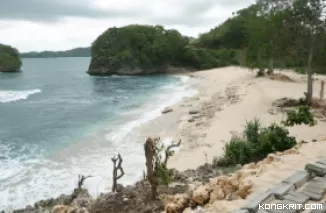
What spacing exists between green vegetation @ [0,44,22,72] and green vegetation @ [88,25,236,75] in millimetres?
37065

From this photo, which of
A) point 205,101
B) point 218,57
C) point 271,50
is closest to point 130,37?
point 218,57

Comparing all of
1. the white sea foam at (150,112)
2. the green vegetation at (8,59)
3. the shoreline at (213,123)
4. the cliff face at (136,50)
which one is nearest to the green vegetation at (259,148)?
the shoreline at (213,123)

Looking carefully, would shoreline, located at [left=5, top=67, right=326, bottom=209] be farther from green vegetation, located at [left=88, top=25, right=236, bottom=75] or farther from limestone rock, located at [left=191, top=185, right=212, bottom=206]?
green vegetation, located at [left=88, top=25, right=236, bottom=75]

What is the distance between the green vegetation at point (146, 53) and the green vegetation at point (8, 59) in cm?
3706

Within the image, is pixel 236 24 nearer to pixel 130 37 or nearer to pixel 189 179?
pixel 130 37

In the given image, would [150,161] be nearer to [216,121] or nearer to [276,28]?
[216,121]

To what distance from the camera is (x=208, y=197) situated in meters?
8.63

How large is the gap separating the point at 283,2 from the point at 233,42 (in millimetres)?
64578

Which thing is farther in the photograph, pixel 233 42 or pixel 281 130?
pixel 233 42

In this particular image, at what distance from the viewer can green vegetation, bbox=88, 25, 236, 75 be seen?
251 ft

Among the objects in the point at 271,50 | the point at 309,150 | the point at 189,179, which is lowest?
the point at 189,179

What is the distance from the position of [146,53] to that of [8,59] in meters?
50.1

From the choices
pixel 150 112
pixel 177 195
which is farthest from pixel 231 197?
pixel 150 112

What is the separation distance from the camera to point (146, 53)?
76562 mm
